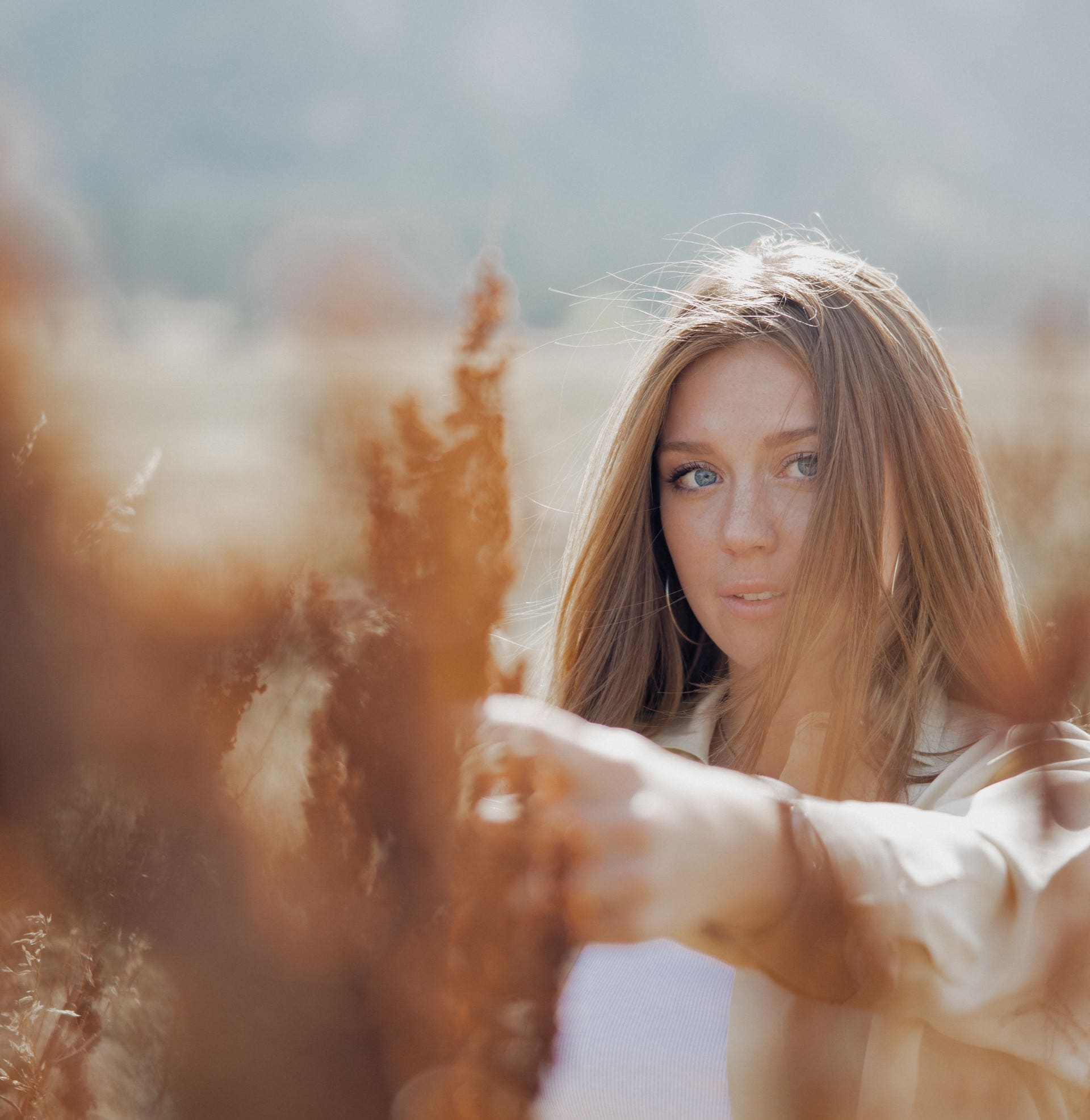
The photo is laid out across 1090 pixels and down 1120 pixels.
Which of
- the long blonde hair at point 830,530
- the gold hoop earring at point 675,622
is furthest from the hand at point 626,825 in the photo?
the gold hoop earring at point 675,622

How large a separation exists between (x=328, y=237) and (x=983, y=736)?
3.13 feet

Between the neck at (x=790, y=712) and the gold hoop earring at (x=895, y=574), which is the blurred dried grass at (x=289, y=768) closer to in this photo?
the neck at (x=790, y=712)

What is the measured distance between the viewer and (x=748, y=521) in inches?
42.2

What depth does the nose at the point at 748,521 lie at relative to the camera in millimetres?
1036

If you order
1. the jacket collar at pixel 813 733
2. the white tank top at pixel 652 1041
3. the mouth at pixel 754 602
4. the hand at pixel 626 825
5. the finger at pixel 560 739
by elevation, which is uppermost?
the finger at pixel 560 739

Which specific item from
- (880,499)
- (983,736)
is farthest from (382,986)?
(880,499)

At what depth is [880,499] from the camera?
44.8 inches

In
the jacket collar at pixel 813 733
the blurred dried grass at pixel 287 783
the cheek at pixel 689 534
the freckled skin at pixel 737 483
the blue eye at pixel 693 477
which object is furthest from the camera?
the blue eye at pixel 693 477

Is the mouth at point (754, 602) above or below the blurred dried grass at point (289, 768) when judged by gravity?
below

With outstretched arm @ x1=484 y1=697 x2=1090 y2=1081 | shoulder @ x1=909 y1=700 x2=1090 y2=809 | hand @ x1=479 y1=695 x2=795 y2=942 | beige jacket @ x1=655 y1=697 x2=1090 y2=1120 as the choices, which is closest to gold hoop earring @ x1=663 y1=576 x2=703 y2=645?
shoulder @ x1=909 y1=700 x2=1090 y2=809

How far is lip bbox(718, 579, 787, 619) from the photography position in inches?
43.6

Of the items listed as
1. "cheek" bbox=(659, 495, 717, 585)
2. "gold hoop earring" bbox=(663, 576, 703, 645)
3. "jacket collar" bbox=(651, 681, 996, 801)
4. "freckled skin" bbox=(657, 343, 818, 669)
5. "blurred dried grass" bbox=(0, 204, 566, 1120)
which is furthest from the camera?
"gold hoop earring" bbox=(663, 576, 703, 645)

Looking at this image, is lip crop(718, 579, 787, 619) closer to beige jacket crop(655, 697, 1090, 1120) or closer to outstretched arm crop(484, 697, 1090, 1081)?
beige jacket crop(655, 697, 1090, 1120)

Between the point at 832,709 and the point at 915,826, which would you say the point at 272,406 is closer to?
the point at 915,826
